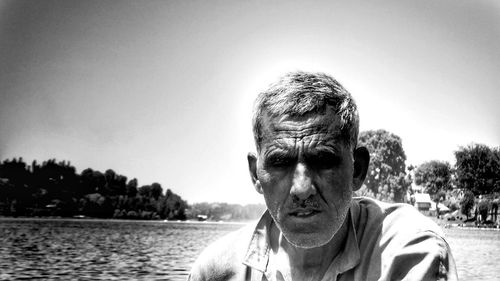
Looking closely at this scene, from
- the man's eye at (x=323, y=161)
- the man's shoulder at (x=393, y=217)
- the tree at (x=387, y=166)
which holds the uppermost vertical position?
the tree at (x=387, y=166)

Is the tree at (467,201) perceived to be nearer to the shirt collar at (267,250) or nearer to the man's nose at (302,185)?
the shirt collar at (267,250)

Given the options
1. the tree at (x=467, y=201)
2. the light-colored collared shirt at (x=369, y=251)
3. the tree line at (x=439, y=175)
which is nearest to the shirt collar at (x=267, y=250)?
the light-colored collared shirt at (x=369, y=251)

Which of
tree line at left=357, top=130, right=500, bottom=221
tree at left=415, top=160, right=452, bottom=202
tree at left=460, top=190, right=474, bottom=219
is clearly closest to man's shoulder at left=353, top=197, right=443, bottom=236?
tree line at left=357, top=130, right=500, bottom=221

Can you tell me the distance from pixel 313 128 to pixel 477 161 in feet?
294

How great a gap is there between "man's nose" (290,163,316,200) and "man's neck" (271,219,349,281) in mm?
243

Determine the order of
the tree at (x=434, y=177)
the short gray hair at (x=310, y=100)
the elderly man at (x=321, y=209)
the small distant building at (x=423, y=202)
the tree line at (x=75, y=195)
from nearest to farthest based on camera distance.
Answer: the elderly man at (x=321, y=209)
the short gray hair at (x=310, y=100)
the small distant building at (x=423, y=202)
the tree at (x=434, y=177)
the tree line at (x=75, y=195)

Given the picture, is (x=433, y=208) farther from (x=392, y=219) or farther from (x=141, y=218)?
(x=392, y=219)

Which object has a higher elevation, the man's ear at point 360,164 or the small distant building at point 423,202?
the small distant building at point 423,202

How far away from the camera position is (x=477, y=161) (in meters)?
84.9

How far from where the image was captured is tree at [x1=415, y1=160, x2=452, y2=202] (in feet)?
309

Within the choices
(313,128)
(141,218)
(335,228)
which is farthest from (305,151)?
(141,218)

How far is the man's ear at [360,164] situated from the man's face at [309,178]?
0.24 ft

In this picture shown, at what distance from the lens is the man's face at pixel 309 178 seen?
5.07 ft

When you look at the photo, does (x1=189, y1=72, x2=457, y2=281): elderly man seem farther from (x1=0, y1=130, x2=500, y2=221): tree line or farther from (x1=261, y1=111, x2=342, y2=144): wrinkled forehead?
(x1=0, y1=130, x2=500, y2=221): tree line
